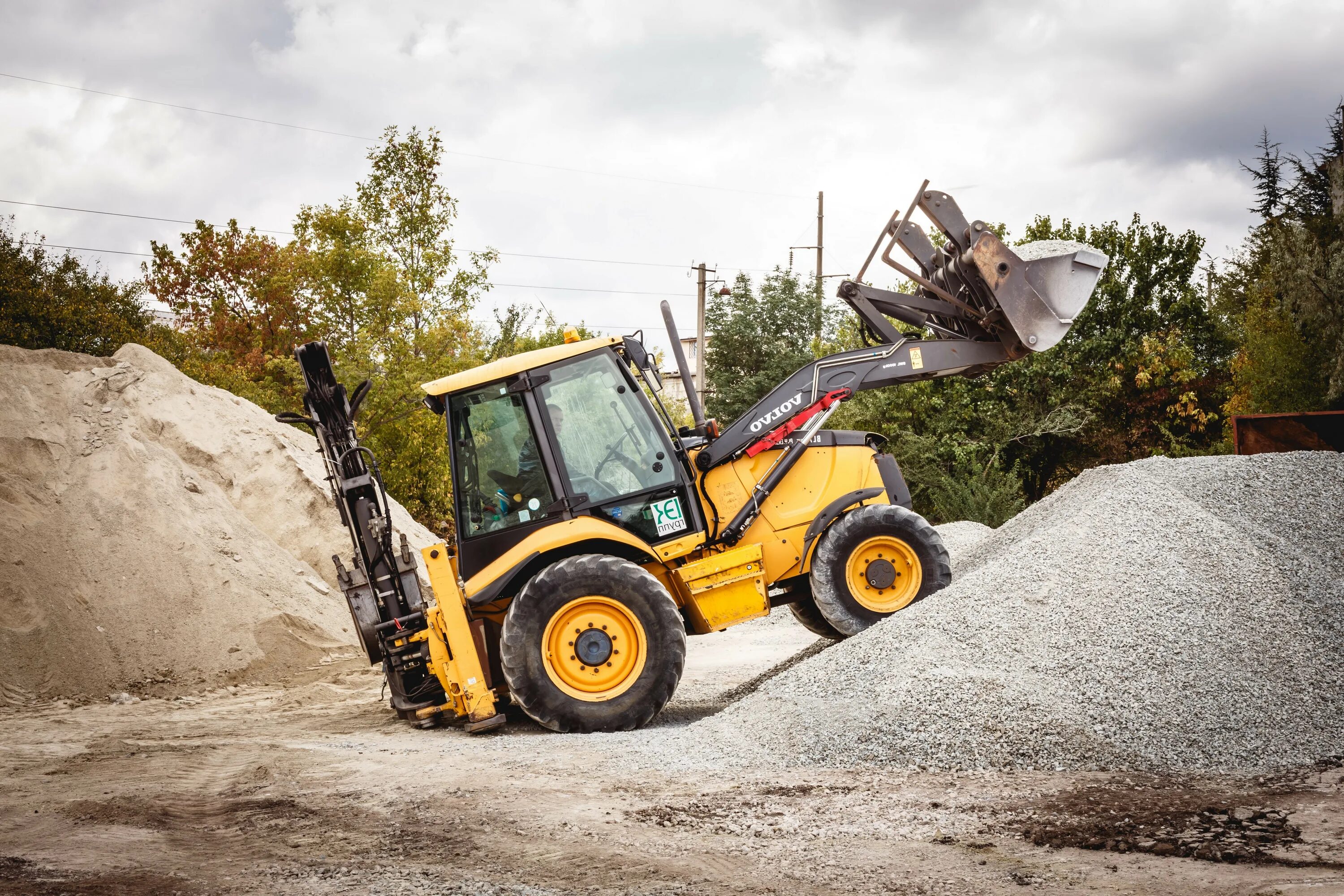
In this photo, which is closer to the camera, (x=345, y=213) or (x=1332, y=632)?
(x=1332, y=632)

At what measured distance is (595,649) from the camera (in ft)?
23.3

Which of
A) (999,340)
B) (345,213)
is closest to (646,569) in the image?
(999,340)

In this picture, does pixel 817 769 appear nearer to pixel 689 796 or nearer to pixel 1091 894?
pixel 689 796

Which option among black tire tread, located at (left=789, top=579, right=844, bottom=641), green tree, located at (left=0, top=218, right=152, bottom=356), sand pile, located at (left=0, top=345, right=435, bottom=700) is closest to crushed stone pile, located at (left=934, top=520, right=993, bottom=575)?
black tire tread, located at (left=789, top=579, right=844, bottom=641)

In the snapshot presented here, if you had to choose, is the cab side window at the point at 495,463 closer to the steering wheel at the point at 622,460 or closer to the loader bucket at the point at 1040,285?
the steering wheel at the point at 622,460

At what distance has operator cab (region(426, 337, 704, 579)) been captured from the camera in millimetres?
7398

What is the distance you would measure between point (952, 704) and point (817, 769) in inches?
33.1

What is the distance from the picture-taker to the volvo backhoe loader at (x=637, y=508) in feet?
23.3

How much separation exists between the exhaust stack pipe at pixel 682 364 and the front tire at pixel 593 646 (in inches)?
47.7

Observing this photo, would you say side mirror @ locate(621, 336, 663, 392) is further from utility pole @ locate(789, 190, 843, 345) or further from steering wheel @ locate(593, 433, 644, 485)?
utility pole @ locate(789, 190, 843, 345)

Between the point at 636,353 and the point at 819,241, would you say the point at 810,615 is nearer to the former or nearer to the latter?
the point at 636,353

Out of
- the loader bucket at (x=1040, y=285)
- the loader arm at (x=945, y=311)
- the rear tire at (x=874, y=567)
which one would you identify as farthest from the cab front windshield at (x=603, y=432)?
the loader bucket at (x=1040, y=285)

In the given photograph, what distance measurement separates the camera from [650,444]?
7520 millimetres

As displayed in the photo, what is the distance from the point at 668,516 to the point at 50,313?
21703 mm
